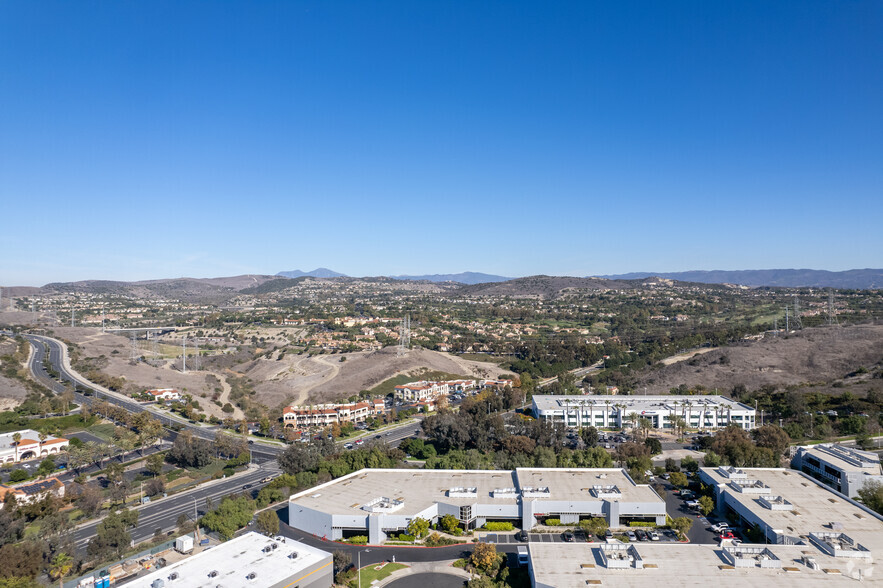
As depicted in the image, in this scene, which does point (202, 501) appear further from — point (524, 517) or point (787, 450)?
point (787, 450)

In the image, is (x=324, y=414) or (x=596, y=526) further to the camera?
(x=324, y=414)

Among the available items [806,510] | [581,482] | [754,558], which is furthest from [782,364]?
[754,558]

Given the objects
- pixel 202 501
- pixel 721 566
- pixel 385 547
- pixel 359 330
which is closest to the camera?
pixel 721 566

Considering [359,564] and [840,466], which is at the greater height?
[840,466]

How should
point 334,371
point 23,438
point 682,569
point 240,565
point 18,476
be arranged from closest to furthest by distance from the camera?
point 682,569 → point 240,565 → point 18,476 → point 23,438 → point 334,371

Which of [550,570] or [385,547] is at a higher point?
[550,570]

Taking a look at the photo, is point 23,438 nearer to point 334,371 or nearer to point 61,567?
point 61,567

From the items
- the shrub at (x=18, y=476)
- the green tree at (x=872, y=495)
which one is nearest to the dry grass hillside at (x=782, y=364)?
the green tree at (x=872, y=495)

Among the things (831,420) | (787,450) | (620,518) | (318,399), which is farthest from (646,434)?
(318,399)
